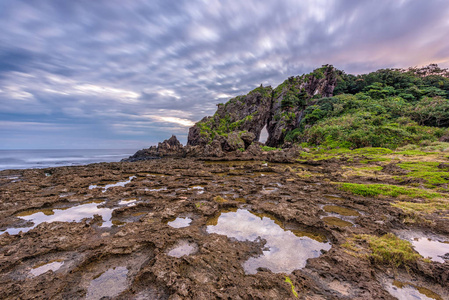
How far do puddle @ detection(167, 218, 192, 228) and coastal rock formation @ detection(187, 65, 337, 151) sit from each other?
55.4 meters

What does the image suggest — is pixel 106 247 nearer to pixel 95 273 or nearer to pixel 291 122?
pixel 95 273

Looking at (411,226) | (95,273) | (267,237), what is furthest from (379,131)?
(95,273)

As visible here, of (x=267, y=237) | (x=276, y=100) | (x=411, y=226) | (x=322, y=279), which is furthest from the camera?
(x=276, y=100)

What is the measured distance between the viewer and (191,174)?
891 inches

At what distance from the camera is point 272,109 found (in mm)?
75688

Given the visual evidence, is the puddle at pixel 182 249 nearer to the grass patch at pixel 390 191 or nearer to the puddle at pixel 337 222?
the puddle at pixel 337 222

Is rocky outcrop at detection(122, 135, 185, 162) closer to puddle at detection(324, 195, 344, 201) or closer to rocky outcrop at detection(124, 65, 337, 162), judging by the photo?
rocky outcrop at detection(124, 65, 337, 162)

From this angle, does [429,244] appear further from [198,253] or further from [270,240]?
[198,253]

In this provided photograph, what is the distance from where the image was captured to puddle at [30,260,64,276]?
578 centimetres

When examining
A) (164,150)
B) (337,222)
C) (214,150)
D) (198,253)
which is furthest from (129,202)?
(164,150)

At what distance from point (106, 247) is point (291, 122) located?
230ft

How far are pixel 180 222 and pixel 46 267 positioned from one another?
5.06 meters

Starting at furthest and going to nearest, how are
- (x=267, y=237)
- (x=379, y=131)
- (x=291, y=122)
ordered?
(x=291, y=122) → (x=379, y=131) → (x=267, y=237)

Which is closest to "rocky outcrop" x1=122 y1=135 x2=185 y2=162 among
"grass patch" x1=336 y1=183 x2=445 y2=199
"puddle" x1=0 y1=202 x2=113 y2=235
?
"puddle" x1=0 y1=202 x2=113 y2=235
